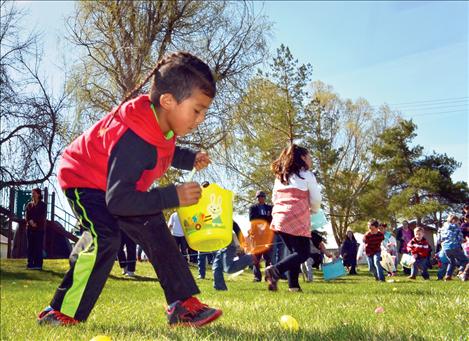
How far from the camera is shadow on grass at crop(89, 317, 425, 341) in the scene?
2398mm

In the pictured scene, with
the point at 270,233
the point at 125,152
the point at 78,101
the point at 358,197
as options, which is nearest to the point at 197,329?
the point at 125,152

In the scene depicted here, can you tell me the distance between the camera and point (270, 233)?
11.8m

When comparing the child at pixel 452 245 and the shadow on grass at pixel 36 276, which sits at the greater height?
the child at pixel 452 245

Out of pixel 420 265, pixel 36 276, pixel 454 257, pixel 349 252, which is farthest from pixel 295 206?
pixel 349 252

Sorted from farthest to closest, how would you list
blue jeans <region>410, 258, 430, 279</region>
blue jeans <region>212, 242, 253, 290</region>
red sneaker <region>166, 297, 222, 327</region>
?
blue jeans <region>410, 258, 430, 279</region>
blue jeans <region>212, 242, 253, 290</region>
red sneaker <region>166, 297, 222, 327</region>

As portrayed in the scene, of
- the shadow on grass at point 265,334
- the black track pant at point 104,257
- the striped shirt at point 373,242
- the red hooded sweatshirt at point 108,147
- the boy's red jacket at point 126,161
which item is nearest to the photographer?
the shadow on grass at point 265,334

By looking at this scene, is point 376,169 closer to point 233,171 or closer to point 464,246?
point 233,171

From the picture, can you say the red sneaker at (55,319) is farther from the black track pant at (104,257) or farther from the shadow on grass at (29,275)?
the shadow on grass at (29,275)

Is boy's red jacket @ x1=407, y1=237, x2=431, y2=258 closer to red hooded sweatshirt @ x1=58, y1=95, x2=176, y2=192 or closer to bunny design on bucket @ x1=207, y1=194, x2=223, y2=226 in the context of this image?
bunny design on bucket @ x1=207, y1=194, x2=223, y2=226

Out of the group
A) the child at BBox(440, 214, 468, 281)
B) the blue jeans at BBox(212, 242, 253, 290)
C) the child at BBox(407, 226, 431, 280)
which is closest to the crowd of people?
the blue jeans at BBox(212, 242, 253, 290)

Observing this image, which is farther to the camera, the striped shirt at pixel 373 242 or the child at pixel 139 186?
the striped shirt at pixel 373 242

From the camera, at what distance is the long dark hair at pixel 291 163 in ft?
21.4

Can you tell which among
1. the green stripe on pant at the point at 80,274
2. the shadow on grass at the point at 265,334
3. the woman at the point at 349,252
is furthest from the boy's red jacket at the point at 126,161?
the woman at the point at 349,252

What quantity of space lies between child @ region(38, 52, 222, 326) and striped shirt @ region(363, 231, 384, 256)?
10.3m
